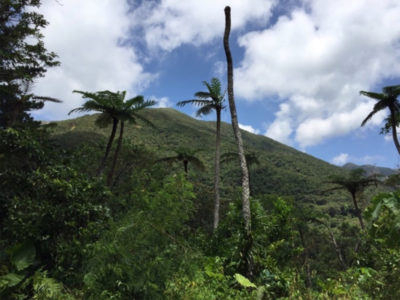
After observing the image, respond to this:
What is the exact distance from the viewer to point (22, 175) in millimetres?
7641

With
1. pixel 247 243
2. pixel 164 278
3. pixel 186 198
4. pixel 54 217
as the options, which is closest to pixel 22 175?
pixel 54 217

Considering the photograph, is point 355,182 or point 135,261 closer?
point 135,261

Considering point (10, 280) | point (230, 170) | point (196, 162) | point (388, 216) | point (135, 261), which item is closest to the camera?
point (388, 216)

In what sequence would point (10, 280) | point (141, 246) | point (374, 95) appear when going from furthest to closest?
point (374, 95), point (10, 280), point (141, 246)

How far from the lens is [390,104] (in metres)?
16.5

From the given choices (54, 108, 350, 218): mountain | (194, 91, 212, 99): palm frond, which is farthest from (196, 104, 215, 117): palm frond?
(54, 108, 350, 218): mountain

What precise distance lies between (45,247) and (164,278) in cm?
328

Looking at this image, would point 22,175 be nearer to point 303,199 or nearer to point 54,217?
point 54,217

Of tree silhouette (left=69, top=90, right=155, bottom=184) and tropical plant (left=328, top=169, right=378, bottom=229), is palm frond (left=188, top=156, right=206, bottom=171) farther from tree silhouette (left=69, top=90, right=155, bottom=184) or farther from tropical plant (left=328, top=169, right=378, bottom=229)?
tropical plant (left=328, top=169, right=378, bottom=229)

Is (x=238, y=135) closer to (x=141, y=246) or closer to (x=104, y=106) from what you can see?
(x=141, y=246)

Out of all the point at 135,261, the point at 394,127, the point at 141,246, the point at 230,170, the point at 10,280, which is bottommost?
the point at 10,280

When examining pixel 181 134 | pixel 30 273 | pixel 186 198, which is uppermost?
pixel 181 134

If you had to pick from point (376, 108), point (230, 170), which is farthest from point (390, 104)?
point (230, 170)

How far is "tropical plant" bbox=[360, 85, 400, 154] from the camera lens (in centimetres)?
1605
